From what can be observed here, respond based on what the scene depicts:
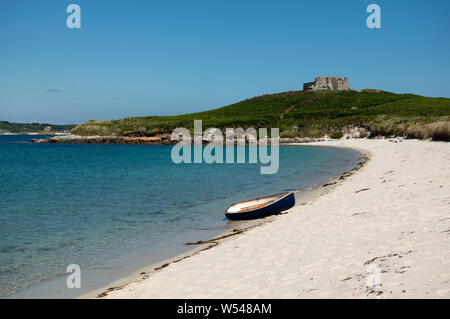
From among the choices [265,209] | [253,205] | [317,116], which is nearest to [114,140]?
[317,116]

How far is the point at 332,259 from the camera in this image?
320 inches

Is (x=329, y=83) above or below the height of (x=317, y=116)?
above

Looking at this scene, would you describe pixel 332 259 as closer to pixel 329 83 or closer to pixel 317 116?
pixel 317 116

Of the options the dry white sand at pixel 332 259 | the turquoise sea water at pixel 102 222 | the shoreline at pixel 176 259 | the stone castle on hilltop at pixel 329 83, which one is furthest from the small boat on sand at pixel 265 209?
the stone castle on hilltop at pixel 329 83

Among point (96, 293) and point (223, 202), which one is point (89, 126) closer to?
point (223, 202)

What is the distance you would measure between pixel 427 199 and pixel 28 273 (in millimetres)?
13201

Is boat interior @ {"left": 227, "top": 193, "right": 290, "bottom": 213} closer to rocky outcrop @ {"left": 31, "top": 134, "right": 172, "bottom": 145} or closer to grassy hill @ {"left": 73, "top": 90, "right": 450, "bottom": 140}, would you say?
grassy hill @ {"left": 73, "top": 90, "right": 450, "bottom": 140}

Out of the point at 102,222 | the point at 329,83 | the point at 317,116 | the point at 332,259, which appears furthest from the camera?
the point at 329,83

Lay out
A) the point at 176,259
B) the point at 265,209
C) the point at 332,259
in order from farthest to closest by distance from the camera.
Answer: the point at 265,209, the point at 176,259, the point at 332,259

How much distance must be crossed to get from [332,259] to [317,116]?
10086cm

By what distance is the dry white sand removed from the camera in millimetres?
6367

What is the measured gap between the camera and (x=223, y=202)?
65.9 feet
